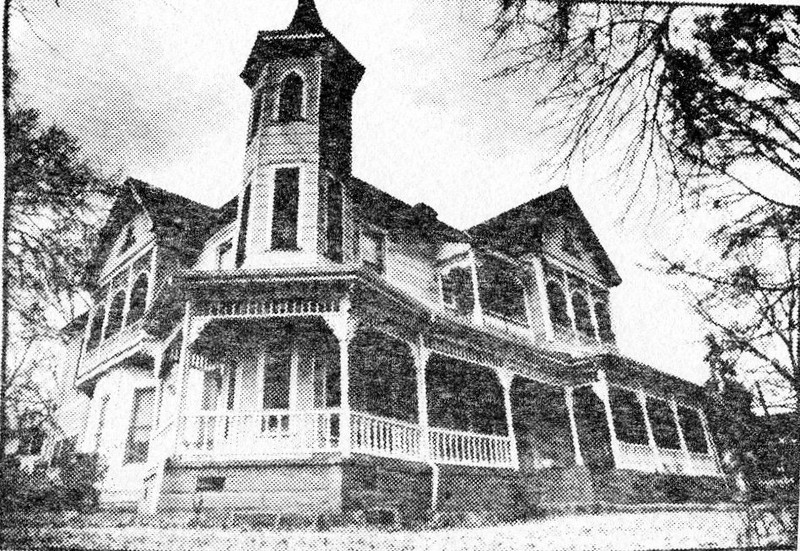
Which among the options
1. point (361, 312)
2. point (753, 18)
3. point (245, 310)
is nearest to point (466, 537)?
point (361, 312)

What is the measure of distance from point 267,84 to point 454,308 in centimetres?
654

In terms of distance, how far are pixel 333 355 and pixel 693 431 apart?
11058 millimetres

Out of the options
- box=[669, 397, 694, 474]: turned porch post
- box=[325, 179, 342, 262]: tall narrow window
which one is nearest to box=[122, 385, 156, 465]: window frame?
box=[325, 179, 342, 262]: tall narrow window

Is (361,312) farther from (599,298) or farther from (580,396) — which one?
(599,298)

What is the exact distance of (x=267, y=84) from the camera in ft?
38.5

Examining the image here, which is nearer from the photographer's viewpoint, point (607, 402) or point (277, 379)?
point (277, 379)

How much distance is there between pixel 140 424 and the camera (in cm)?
940

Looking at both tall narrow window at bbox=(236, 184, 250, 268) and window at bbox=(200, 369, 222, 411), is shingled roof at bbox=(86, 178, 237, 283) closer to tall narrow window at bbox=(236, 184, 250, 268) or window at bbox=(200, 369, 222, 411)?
tall narrow window at bbox=(236, 184, 250, 268)

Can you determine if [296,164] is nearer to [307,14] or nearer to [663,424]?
[307,14]

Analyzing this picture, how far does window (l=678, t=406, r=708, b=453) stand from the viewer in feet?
48.4

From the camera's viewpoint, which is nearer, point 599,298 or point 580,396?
point 580,396

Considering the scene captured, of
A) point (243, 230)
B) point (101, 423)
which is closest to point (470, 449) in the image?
point (243, 230)

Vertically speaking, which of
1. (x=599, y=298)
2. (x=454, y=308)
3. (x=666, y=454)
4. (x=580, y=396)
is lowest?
(x=666, y=454)

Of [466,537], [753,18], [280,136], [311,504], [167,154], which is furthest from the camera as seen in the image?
[280,136]
